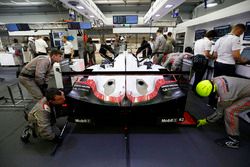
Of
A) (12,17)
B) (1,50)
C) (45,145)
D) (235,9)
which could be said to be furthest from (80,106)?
(12,17)

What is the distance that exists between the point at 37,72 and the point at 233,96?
112 inches

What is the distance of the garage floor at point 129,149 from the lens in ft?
5.25

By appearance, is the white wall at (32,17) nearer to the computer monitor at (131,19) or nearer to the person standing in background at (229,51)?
the computer monitor at (131,19)

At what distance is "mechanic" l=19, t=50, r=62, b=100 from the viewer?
7.63ft

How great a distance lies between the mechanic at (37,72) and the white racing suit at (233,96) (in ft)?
8.05

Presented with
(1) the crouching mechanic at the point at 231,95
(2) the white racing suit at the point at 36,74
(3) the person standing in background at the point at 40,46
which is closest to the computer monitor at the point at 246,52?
(1) the crouching mechanic at the point at 231,95

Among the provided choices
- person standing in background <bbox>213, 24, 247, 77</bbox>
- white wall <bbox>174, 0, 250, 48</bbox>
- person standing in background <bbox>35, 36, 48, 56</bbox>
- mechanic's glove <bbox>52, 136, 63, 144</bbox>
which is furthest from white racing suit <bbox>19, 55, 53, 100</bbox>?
white wall <bbox>174, 0, 250, 48</bbox>

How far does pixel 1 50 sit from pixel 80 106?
9561 millimetres

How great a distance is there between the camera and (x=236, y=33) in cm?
222

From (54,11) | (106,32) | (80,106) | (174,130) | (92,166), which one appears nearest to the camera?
(92,166)

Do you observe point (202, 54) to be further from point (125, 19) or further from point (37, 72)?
point (37, 72)

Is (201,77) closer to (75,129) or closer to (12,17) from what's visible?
(75,129)

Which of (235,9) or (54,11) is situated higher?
(54,11)

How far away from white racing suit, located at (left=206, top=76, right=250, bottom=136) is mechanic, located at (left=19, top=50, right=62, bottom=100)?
8.05 feet
